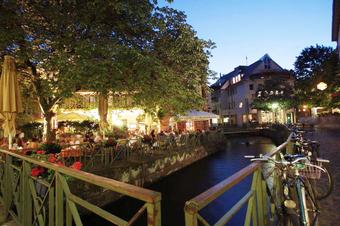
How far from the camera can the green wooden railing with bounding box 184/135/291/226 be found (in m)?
1.72

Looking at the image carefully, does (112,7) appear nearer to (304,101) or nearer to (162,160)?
(162,160)

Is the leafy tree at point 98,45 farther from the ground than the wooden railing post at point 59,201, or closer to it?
farther from the ground

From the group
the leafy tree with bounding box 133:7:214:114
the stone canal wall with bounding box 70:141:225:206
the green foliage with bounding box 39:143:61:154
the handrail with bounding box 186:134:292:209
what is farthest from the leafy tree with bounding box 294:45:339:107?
the handrail with bounding box 186:134:292:209

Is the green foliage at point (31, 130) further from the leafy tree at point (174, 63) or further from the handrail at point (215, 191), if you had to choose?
the handrail at point (215, 191)

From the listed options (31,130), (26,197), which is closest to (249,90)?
(31,130)

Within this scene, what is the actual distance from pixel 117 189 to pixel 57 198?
4.93 feet

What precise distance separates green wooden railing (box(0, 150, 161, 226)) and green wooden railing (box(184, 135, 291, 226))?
0.24 metres

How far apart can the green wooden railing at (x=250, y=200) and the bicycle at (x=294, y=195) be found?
0.43 ft

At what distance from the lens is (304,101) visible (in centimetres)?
3756

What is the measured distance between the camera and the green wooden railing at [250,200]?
1721mm

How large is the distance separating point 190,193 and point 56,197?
11806mm

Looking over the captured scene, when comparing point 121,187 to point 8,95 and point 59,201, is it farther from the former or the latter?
point 8,95

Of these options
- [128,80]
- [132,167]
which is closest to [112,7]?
[128,80]

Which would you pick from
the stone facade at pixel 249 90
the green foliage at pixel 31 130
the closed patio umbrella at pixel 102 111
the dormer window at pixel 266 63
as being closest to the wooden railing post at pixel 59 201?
the closed patio umbrella at pixel 102 111
